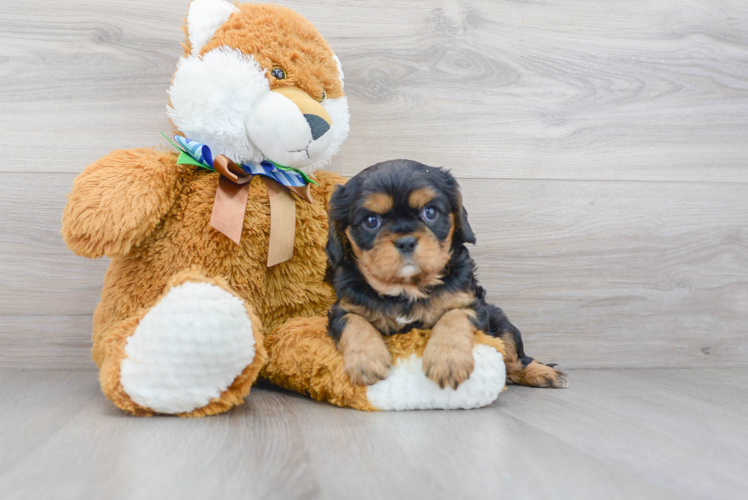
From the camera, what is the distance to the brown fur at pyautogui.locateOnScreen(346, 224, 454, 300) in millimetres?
1298

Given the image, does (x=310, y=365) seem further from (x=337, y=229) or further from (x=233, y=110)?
(x=233, y=110)

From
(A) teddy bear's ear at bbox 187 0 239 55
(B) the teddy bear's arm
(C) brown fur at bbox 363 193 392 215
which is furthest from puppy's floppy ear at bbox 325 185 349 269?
(A) teddy bear's ear at bbox 187 0 239 55

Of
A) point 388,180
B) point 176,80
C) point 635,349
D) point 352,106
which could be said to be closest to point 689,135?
point 635,349

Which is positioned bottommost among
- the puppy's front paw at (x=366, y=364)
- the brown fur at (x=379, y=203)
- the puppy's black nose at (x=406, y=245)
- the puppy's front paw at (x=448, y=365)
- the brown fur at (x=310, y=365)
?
the brown fur at (x=310, y=365)

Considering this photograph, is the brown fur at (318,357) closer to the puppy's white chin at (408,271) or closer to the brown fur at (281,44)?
the puppy's white chin at (408,271)

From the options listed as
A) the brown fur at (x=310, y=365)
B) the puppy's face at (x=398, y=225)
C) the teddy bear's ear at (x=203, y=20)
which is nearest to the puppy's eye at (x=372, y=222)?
the puppy's face at (x=398, y=225)

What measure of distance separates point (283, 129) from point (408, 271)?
52cm

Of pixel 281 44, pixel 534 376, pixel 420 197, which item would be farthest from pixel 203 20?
pixel 534 376

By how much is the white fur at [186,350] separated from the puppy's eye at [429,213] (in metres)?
0.50

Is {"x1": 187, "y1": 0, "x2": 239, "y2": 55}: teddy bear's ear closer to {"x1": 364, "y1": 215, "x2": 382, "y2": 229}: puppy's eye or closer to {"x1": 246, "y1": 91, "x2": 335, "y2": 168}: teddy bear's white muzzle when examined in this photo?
{"x1": 246, "y1": 91, "x2": 335, "y2": 168}: teddy bear's white muzzle

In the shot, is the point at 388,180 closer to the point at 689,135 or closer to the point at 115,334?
the point at 115,334

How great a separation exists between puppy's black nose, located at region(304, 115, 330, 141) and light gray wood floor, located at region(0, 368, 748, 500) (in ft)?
2.41

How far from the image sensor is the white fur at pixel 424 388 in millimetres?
1356

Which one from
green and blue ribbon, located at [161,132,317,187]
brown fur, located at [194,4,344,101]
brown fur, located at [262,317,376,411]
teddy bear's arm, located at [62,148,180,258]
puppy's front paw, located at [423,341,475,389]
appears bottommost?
brown fur, located at [262,317,376,411]
